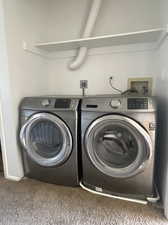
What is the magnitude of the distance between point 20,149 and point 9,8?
1455 millimetres

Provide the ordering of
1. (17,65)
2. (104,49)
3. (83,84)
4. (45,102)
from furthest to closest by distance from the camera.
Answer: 1. (83,84)
2. (104,49)
3. (17,65)
4. (45,102)

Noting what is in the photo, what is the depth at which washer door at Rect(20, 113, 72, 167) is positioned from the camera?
5.04 feet

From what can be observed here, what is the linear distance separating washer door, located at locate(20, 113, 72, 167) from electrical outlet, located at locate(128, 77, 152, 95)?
1092 mm

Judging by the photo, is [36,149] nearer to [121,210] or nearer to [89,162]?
[89,162]

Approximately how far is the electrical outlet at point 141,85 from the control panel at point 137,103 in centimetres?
71

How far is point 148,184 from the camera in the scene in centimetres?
139

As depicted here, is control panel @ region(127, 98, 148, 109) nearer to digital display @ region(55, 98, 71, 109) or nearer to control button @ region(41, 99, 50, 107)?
digital display @ region(55, 98, 71, 109)

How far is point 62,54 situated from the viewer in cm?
228

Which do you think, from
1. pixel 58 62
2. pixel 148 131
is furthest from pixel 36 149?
pixel 58 62

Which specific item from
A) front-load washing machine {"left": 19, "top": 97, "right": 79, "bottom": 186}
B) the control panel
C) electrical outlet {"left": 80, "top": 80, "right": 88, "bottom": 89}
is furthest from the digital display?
electrical outlet {"left": 80, "top": 80, "right": 88, "bottom": 89}

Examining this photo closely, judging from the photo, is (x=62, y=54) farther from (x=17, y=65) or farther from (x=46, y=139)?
(x=46, y=139)

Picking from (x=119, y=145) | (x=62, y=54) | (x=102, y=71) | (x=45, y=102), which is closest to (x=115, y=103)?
(x=119, y=145)

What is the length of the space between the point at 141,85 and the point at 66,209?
161 centimetres

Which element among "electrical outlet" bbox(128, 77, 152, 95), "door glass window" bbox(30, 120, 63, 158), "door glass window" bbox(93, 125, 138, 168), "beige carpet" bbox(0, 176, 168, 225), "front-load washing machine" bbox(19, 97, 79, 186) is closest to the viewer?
"beige carpet" bbox(0, 176, 168, 225)
